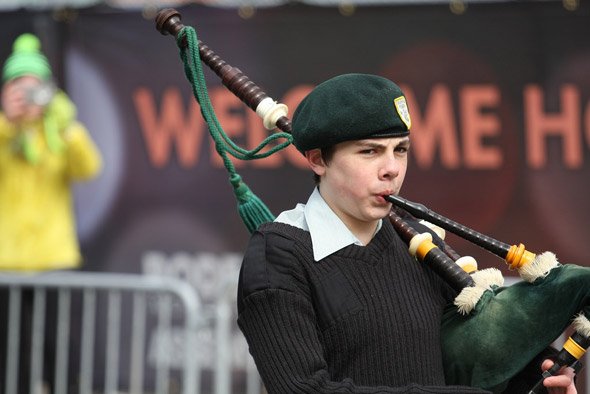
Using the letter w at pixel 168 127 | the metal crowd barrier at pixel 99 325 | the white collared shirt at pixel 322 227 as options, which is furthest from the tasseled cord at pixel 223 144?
the letter w at pixel 168 127

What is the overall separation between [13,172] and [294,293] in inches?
155

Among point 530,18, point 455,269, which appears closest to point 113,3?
point 530,18

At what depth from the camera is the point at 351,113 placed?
285cm

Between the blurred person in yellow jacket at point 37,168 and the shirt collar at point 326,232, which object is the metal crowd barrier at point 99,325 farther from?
Result: the shirt collar at point 326,232

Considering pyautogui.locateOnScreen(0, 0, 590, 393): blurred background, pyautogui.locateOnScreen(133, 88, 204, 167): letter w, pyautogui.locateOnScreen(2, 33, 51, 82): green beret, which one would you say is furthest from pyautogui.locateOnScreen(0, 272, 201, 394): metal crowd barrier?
pyautogui.locateOnScreen(2, 33, 51, 82): green beret

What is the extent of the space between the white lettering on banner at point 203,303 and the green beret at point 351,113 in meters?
2.93

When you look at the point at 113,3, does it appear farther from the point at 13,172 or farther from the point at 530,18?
the point at 530,18

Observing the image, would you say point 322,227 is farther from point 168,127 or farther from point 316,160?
point 168,127

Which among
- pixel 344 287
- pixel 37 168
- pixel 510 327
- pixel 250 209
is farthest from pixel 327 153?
pixel 37 168

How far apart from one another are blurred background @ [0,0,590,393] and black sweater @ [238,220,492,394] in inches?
113

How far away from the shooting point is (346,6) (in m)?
6.39

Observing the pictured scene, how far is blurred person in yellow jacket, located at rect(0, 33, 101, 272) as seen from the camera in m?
6.34

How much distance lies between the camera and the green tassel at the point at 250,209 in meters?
3.37

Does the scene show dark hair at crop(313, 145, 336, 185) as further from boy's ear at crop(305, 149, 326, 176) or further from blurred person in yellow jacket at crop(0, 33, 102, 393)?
blurred person in yellow jacket at crop(0, 33, 102, 393)
